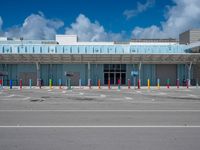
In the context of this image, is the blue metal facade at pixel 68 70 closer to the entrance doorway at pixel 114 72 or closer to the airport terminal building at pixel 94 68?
the airport terminal building at pixel 94 68

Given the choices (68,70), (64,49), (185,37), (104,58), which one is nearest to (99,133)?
(104,58)

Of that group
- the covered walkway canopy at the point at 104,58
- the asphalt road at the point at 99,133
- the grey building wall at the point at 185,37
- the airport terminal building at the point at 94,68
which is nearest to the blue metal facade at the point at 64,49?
Result: the airport terminal building at the point at 94,68

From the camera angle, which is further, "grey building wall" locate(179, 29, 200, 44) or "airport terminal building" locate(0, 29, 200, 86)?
"grey building wall" locate(179, 29, 200, 44)

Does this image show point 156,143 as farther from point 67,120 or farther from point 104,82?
point 104,82

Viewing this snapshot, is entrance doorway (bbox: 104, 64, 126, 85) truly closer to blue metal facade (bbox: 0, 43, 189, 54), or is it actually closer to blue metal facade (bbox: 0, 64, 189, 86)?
blue metal facade (bbox: 0, 64, 189, 86)

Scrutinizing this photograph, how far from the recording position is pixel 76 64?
3759 cm

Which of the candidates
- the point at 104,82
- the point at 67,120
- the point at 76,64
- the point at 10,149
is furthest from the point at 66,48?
the point at 10,149

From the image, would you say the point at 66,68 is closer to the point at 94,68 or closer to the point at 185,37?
the point at 94,68

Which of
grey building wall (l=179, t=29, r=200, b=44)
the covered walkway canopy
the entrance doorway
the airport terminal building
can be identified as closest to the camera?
the covered walkway canopy

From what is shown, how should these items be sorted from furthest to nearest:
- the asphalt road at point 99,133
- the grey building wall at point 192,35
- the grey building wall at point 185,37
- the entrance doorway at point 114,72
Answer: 1. the grey building wall at point 185,37
2. the grey building wall at point 192,35
3. the entrance doorway at point 114,72
4. the asphalt road at point 99,133

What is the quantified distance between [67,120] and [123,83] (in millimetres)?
29697

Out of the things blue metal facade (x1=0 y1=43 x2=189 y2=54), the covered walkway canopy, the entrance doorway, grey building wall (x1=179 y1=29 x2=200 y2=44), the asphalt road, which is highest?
grey building wall (x1=179 y1=29 x2=200 y2=44)

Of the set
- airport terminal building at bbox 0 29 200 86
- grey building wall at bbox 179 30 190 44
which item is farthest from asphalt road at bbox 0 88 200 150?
grey building wall at bbox 179 30 190 44

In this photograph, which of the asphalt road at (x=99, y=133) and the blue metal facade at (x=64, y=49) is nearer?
the asphalt road at (x=99, y=133)
